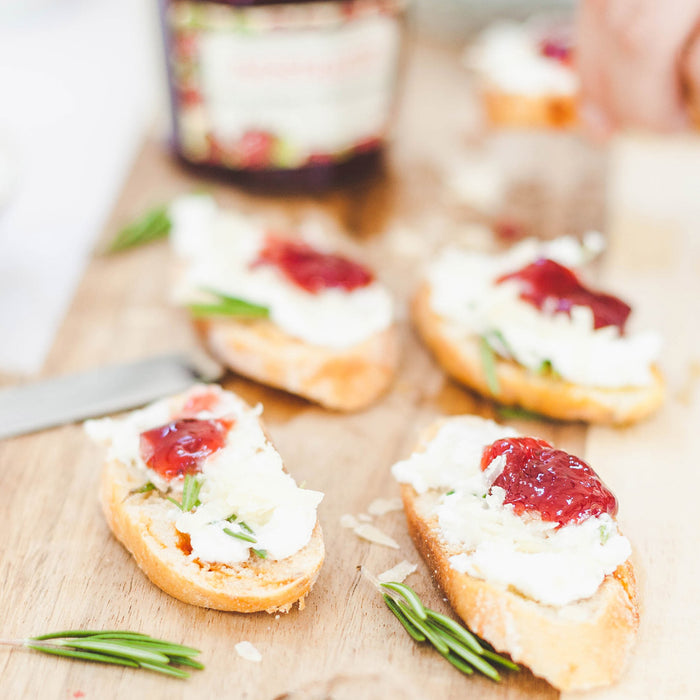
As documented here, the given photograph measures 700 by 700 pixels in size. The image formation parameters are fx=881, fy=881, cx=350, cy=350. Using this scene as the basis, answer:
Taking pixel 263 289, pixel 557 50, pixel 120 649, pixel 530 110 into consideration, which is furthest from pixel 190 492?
pixel 557 50

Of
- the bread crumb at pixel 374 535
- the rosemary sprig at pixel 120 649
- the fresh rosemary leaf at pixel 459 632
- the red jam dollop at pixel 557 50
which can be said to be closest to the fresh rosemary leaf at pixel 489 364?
the bread crumb at pixel 374 535

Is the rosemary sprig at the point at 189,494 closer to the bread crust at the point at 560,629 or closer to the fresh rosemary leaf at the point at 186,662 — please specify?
the fresh rosemary leaf at the point at 186,662

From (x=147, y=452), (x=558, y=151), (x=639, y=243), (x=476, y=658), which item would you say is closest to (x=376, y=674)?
(x=476, y=658)

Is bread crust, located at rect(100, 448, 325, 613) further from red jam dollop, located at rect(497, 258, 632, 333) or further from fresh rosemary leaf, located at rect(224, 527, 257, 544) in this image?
red jam dollop, located at rect(497, 258, 632, 333)

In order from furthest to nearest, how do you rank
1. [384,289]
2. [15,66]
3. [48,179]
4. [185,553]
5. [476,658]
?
[15,66] → [48,179] → [384,289] → [185,553] → [476,658]

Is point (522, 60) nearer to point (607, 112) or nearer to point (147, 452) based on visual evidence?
point (607, 112)

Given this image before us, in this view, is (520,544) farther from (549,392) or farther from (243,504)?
(549,392)
